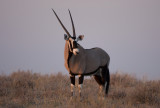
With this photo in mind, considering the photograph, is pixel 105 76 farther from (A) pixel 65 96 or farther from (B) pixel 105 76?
(A) pixel 65 96

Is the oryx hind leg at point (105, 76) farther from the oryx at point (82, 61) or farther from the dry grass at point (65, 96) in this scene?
the dry grass at point (65, 96)

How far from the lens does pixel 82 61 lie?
25.7ft

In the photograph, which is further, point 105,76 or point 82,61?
point 105,76

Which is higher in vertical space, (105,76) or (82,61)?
(82,61)

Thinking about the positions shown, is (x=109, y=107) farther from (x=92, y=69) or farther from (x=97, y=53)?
(x=97, y=53)

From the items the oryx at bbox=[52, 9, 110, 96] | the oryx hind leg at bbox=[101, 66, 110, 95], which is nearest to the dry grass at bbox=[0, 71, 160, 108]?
the oryx hind leg at bbox=[101, 66, 110, 95]

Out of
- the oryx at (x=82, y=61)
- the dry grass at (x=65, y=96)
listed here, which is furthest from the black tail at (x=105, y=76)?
the dry grass at (x=65, y=96)

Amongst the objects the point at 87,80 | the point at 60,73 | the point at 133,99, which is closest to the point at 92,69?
the point at 133,99

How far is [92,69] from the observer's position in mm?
8125

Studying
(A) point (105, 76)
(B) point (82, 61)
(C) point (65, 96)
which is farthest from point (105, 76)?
(C) point (65, 96)

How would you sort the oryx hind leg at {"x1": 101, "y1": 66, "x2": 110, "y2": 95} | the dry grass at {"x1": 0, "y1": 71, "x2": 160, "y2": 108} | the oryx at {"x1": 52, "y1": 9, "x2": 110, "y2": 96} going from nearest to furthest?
the dry grass at {"x1": 0, "y1": 71, "x2": 160, "y2": 108}, the oryx at {"x1": 52, "y1": 9, "x2": 110, "y2": 96}, the oryx hind leg at {"x1": 101, "y1": 66, "x2": 110, "y2": 95}

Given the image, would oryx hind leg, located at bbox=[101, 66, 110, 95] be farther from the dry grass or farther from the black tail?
the dry grass

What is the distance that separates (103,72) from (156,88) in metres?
2.74

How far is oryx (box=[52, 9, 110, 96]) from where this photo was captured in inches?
299
